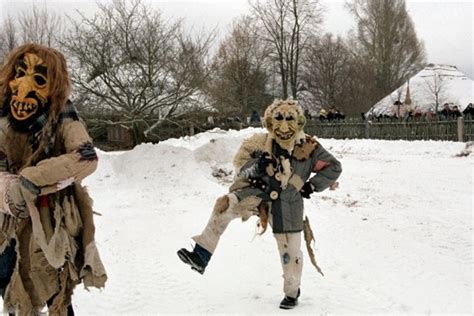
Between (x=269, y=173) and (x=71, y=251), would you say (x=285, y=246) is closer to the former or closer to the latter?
(x=269, y=173)

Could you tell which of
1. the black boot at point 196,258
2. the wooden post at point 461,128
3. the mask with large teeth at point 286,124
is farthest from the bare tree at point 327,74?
the black boot at point 196,258

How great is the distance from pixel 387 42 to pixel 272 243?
137 ft

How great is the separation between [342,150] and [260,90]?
22554 mm

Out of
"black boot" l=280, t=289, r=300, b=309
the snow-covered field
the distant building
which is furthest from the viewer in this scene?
the distant building

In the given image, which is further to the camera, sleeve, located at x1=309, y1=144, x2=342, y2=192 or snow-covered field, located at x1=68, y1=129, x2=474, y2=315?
snow-covered field, located at x1=68, y1=129, x2=474, y2=315

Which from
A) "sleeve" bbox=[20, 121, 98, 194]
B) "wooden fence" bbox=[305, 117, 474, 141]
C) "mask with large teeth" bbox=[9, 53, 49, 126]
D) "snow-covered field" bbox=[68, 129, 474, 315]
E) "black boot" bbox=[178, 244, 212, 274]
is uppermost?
"mask with large teeth" bbox=[9, 53, 49, 126]

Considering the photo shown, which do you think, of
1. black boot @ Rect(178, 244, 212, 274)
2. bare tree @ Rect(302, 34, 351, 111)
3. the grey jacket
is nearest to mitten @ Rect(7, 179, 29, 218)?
black boot @ Rect(178, 244, 212, 274)

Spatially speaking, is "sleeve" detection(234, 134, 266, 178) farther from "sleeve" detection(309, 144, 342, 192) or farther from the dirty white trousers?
"sleeve" detection(309, 144, 342, 192)

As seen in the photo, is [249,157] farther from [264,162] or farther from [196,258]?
[196,258]

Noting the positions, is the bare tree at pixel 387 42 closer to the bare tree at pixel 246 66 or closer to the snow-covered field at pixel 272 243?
the bare tree at pixel 246 66

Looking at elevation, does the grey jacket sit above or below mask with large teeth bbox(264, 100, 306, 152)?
below

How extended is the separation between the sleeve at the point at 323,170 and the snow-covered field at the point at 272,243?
3.45 ft

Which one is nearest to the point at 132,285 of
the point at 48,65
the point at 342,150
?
the point at 48,65

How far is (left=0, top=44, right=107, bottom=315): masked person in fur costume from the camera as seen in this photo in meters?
2.72
